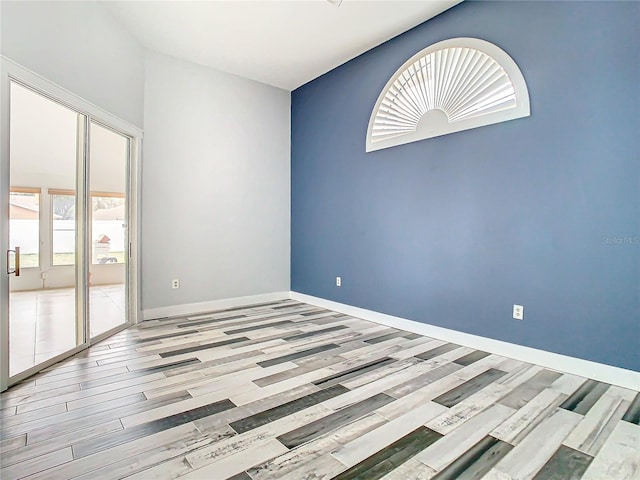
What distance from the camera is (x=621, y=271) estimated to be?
2332 mm

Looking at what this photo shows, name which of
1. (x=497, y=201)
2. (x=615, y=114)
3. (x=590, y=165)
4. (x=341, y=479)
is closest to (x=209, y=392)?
(x=341, y=479)

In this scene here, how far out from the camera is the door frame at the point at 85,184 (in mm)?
2191

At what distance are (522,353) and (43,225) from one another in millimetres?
4062

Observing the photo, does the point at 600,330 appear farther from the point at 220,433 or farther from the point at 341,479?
the point at 220,433

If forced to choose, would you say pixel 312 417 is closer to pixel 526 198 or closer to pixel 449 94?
pixel 526 198

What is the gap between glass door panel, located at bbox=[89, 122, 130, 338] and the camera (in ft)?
10.7

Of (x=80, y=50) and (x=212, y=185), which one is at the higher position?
(x=80, y=50)

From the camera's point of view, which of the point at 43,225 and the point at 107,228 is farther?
the point at 107,228

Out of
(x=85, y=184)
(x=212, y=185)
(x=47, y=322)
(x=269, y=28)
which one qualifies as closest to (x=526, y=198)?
(x=269, y=28)

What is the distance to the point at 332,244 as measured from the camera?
4.65 metres

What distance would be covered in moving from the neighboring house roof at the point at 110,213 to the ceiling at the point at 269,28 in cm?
191

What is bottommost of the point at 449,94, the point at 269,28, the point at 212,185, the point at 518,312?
the point at 518,312

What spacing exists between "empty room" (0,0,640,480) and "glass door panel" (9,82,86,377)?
0.08ft

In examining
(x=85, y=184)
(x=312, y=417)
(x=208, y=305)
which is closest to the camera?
(x=312, y=417)
